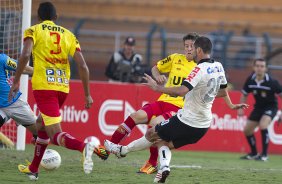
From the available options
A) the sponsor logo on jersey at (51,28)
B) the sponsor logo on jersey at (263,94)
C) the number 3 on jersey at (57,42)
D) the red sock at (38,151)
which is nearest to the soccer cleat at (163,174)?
the red sock at (38,151)

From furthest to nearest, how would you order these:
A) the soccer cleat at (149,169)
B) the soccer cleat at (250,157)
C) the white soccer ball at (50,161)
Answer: the soccer cleat at (250,157)
the soccer cleat at (149,169)
the white soccer ball at (50,161)

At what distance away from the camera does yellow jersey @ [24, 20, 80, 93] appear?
34.7ft

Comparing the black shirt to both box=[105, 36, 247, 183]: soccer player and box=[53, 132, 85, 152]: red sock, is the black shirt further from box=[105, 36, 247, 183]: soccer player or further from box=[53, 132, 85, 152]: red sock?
box=[53, 132, 85, 152]: red sock

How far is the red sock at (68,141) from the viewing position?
33.9 feet

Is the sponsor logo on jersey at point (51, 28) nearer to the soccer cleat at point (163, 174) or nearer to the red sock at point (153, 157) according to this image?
the soccer cleat at point (163, 174)

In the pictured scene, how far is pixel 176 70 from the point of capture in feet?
40.9

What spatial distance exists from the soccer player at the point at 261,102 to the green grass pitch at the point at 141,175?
2.88ft

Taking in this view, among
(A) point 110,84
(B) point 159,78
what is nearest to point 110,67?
(A) point 110,84

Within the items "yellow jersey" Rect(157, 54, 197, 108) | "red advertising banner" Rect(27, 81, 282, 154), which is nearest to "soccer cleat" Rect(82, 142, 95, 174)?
"yellow jersey" Rect(157, 54, 197, 108)

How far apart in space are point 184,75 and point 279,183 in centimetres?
222

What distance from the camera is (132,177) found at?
11516mm

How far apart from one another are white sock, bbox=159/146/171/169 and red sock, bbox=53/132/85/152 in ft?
3.35

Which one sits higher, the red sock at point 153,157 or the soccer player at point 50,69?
the soccer player at point 50,69

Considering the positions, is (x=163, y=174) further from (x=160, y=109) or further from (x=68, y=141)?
(x=160, y=109)
